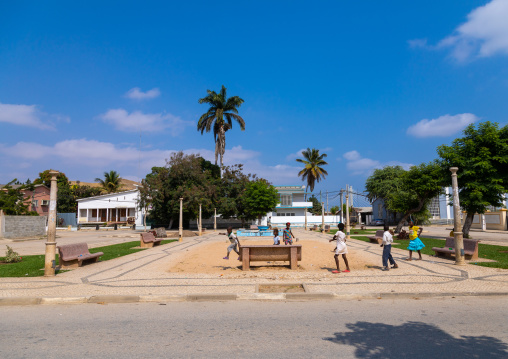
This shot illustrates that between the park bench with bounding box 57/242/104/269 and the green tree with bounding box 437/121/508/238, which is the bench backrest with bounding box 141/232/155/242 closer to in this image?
the park bench with bounding box 57/242/104/269

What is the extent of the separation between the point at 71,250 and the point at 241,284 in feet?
22.8

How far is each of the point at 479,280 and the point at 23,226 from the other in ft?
109

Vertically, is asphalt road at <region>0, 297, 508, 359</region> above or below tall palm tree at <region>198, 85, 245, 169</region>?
below

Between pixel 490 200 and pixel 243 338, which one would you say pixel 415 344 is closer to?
pixel 243 338

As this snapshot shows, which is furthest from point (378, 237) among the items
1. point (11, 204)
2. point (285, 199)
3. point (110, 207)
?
point (110, 207)

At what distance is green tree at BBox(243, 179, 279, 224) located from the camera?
45.3 m

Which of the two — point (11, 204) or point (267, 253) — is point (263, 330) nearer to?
point (267, 253)

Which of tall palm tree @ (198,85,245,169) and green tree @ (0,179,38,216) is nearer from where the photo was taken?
green tree @ (0,179,38,216)

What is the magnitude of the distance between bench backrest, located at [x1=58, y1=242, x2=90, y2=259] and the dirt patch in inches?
281

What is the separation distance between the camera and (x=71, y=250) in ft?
39.4

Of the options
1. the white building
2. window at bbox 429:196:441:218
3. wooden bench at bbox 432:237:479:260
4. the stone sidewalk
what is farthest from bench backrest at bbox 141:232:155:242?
window at bbox 429:196:441:218

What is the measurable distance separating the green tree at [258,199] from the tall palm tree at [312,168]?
17.0 m

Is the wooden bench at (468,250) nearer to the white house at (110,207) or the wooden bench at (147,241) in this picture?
the wooden bench at (147,241)

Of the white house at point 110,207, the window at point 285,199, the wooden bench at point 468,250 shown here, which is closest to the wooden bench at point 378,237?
the wooden bench at point 468,250
